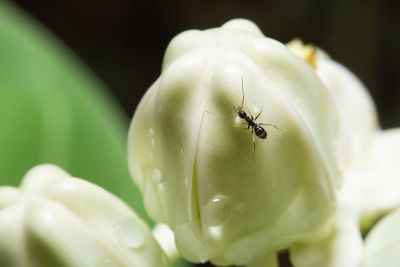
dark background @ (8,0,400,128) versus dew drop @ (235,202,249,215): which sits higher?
dew drop @ (235,202,249,215)

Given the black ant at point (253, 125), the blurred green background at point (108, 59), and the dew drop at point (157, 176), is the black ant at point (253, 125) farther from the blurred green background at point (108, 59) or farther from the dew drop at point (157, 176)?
the blurred green background at point (108, 59)

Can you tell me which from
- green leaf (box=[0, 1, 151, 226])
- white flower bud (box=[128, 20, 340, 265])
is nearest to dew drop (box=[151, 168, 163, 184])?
white flower bud (box=[128, 20, 340, 265])

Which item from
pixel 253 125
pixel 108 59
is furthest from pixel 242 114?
pixel 108 59

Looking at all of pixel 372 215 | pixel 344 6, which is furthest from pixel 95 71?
pixel 372 215

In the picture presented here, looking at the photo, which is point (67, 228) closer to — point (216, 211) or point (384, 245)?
point (216, 211)

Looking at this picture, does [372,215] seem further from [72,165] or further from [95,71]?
[95,71]

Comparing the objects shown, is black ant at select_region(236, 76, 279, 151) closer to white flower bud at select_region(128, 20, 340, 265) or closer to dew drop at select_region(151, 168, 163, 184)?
white flower bud at select_region(128, 20, 340, 265)
